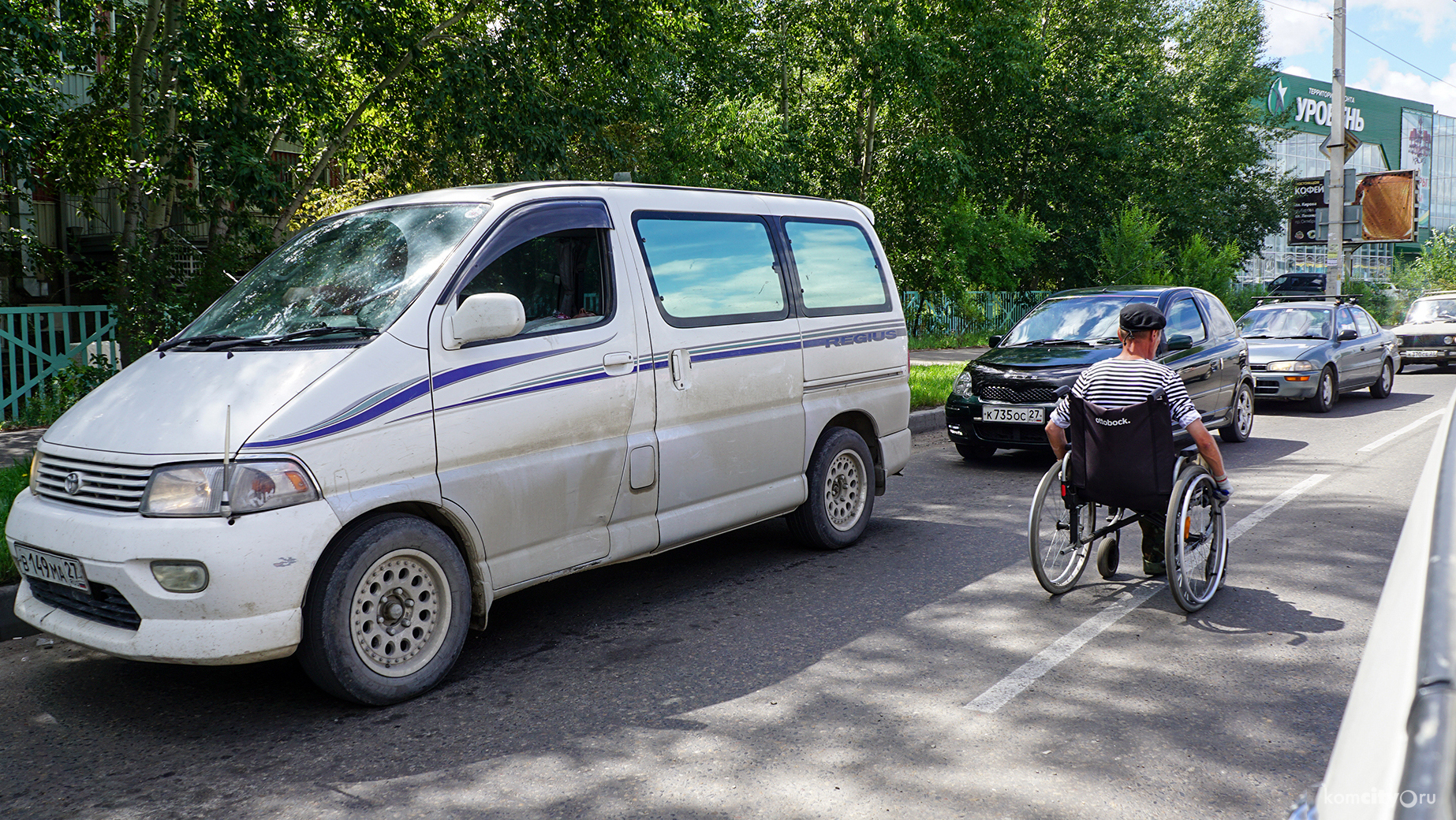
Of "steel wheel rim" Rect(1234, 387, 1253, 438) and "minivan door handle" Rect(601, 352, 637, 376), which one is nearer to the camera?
"minivan door handle" Rect(601, 352, 637, 376)

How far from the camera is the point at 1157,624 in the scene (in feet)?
16.8

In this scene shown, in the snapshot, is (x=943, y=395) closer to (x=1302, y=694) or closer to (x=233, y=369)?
(x=1302, y=694)

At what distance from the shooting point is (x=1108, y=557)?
5.81 metres

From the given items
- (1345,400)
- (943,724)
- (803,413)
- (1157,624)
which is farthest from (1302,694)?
(1345,400)

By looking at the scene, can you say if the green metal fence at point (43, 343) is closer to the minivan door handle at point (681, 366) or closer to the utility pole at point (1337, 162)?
the minivan door handle at point (681, 366)

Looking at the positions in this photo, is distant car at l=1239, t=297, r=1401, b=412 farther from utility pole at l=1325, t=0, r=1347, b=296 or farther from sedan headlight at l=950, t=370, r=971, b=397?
utility pole at l=1325, t=0, r=1347, b=296

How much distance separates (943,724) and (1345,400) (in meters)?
14.6

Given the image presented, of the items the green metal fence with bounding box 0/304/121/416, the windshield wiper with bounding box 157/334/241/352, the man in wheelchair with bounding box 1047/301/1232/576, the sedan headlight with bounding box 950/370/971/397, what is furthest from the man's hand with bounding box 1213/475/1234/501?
the green metal fence with bounding box 0/304/121/416

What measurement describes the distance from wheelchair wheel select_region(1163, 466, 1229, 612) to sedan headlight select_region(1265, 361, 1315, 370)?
961 cm

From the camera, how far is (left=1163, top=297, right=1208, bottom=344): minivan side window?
10.5 m

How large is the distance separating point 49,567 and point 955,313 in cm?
2391

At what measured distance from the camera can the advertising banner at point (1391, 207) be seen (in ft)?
143

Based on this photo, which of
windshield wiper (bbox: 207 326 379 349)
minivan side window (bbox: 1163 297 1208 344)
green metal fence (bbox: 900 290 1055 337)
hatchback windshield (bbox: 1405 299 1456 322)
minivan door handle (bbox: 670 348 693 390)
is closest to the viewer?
windshield wiper (bbox: 207 326 379 349)

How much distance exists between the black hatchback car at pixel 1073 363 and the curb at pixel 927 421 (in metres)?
1.71
